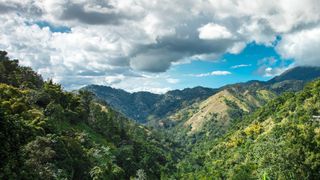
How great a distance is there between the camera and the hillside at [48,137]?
8081 centimetres

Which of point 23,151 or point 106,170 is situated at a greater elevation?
point 23,151

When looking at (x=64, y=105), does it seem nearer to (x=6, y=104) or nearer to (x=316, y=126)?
(x=6, y=104)

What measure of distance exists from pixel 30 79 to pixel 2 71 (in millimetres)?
18494

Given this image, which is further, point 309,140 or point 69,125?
point 69,125

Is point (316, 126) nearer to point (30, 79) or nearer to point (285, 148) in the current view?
point (285, 148)

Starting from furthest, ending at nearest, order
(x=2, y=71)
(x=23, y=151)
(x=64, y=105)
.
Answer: (x=64, y=105) < (x=2, y=71) < (x=23, y=151)

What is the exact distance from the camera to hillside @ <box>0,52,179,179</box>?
265 feet

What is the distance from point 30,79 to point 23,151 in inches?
3684

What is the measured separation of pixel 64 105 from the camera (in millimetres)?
169500

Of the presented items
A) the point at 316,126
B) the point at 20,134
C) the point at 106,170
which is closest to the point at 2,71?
the point at 106,170

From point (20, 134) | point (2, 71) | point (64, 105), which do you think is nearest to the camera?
point (20, 134)

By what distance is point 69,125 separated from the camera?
157625mm

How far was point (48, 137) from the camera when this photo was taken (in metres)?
108

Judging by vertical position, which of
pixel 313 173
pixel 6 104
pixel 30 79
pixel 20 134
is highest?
pixel 30 79
